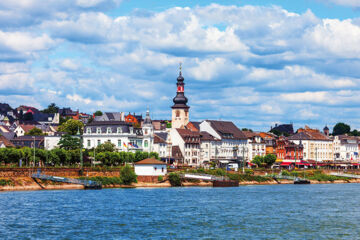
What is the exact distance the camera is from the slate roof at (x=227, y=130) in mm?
Answer: 171250

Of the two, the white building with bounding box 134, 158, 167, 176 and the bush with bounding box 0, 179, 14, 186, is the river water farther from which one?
the white building with bounding box 134, 158, 167, 176

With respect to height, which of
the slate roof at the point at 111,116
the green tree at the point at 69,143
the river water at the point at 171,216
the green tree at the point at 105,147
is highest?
the slate roof at the point at 111,116

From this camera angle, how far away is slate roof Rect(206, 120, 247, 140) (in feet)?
562

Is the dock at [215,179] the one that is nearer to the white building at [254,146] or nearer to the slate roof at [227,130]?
the slate roof at [227,130]

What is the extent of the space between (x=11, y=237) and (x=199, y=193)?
157ft

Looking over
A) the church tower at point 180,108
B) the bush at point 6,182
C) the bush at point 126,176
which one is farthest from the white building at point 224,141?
the bush at point 6,182

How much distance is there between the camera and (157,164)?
357 ft

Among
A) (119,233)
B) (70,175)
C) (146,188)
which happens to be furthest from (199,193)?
(119,233)

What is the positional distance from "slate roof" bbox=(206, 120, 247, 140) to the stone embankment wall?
2503 inches

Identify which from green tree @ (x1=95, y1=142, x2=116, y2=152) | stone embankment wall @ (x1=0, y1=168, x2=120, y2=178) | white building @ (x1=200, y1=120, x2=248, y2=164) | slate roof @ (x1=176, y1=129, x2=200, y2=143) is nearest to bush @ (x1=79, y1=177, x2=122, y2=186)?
stone embankment wall @ (x1=0, y1=168, x2=120, y2=178)

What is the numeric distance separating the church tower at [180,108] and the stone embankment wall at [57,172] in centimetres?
5938

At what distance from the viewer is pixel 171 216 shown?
64625 millimetres

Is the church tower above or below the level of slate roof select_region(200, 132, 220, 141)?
above

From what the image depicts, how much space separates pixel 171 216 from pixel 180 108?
105 meters
